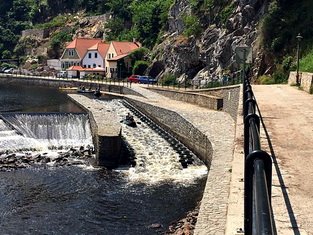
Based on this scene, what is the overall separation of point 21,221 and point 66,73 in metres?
65.4

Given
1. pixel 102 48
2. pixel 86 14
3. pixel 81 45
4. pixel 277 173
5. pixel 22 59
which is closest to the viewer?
pixel 277 173

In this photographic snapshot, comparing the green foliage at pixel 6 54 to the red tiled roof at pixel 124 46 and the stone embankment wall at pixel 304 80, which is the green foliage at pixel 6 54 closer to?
the red tiled roof at pixel 124 46

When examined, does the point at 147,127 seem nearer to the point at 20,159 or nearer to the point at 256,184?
the point at 20,159

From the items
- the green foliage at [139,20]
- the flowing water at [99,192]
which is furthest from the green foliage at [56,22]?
the flowing water at [99,192]

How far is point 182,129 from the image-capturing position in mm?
24344

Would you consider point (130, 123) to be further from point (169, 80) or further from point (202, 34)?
point (202, 34)

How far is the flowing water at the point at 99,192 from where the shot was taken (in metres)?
13.6

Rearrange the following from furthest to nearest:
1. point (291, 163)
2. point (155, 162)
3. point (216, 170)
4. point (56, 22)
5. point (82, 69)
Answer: point (56, 22), point (82, 69), point (155, 162), point (216, 170), point (291, 163)

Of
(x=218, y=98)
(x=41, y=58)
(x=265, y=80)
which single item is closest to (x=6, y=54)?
(x=41, y=58)

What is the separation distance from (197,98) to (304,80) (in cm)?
1012

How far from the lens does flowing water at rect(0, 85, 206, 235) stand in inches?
537

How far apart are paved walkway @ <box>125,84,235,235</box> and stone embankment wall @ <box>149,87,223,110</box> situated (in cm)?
303

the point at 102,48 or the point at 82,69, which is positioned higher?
the point at 102,48

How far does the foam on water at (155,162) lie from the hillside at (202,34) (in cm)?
646
